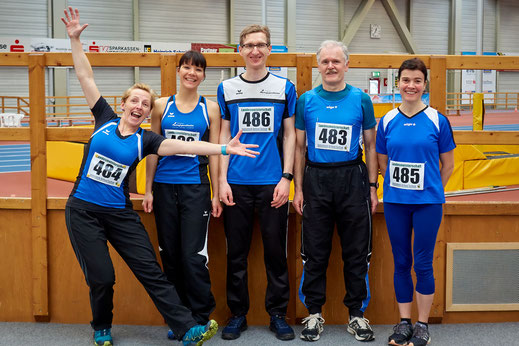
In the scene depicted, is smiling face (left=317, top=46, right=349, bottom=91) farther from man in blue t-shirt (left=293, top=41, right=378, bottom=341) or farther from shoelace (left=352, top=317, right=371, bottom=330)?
shoelace (left=352, top=317, right=371, bottom=330)

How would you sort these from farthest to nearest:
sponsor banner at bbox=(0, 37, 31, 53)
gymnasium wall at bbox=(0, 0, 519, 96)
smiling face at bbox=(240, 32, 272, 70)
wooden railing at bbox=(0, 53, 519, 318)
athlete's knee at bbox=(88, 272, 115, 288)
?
gymnasium wall at bbox=(0, 0, 519, 96) → sponsor banner at bbox=(0, 37, 31, 53) → wooden railing at bbox=(0, 53, 519, 318) → smiling face at bbox=(240, 32, 272, 70) → athlete's knee at bbox=(88, 272, 115, 288)

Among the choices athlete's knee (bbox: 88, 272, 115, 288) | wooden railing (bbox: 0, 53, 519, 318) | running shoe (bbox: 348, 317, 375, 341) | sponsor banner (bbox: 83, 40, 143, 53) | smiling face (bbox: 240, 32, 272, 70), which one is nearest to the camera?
athlete's knee (bbox: 88, 272, 115, 288)

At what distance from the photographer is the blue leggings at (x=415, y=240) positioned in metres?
2.81

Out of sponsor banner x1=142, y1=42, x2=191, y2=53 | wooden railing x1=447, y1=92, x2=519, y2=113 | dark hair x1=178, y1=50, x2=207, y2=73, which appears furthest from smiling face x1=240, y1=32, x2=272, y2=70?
wooden railing x1=447, y1=92, x2=519, y2=113

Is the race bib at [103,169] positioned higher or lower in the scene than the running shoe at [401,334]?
higher

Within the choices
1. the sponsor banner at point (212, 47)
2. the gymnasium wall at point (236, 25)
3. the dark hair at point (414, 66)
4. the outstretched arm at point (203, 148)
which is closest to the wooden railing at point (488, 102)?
the gymnasium wall at point (236, 25)

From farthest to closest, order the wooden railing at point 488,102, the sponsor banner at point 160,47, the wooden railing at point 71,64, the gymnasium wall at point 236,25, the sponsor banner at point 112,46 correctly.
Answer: the wooden railing at point 488,102 < the sponsor banner at point 160,47 < the sponsor banner at point 112,46 < the gymnasium wall at point 236,25 < the wooden railing at point 71,64

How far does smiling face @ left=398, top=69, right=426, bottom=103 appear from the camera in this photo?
279cm

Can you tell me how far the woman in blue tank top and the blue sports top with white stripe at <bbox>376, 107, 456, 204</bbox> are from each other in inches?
40.7

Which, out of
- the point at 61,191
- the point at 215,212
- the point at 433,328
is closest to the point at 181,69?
the point at 215,212

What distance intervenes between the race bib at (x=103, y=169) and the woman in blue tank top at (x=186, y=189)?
19 centimetres

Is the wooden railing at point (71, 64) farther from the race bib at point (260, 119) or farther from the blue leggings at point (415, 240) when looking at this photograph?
the blue leggings at point (415, 240)

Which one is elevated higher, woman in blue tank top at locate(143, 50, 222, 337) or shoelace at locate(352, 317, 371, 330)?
woman in blue tank top at locate(143, 50, 222, 337)

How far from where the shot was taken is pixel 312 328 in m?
2.96
